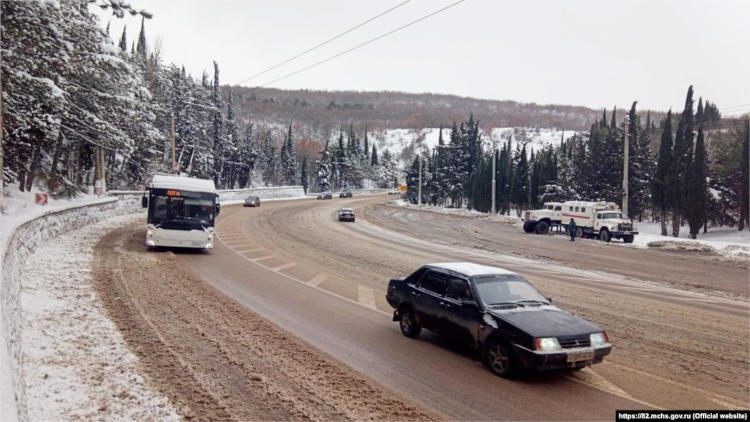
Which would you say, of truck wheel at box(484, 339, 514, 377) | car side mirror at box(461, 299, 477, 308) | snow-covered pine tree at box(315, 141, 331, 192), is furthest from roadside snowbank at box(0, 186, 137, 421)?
snow-covered pine tree at box(315, 141, 331, 192)

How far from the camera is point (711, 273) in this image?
75.8 ft

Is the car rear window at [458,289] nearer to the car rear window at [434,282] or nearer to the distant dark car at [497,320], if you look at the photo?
the distant dark car at [497,320]

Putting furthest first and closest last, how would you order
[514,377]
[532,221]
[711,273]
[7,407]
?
1. [532,221]
2. [711,273]
3. [514,377]
4. [7,407]

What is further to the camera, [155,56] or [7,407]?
[155,56]

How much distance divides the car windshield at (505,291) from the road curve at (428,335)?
3.82ft

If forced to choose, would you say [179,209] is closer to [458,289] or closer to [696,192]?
[458,289]

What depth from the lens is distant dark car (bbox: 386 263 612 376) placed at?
25.5 feet

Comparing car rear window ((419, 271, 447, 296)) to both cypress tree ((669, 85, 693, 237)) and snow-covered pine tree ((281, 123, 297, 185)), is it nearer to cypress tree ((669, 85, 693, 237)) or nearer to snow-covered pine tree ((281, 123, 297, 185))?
cypress tree ((669, 85, 693, 237))

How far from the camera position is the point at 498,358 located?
8297 mm

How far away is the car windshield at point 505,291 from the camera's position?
9.02m

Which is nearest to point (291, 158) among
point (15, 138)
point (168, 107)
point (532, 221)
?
point (168, 107)

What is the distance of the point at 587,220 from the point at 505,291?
34195mm

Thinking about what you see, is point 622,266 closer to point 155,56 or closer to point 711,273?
point 711,273

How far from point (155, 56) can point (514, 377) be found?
75.2 meters
